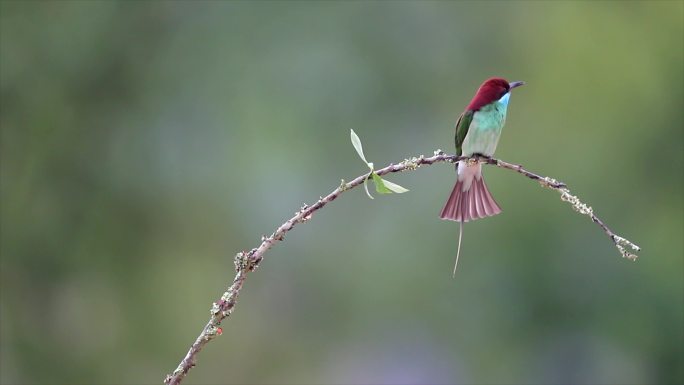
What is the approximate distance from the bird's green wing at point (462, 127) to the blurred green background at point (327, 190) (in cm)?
384

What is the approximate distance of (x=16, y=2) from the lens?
226 inches

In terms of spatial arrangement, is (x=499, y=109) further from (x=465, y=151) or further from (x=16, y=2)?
(x=16, y=2)

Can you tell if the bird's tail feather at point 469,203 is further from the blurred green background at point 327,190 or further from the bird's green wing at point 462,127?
the blurred green background at point 327,190

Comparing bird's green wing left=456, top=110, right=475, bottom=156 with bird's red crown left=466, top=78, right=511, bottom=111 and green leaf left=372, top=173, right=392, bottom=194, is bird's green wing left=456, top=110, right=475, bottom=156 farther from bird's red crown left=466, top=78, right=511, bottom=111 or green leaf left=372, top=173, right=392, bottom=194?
green leaf left=372, top=173, right=392, bottom=194

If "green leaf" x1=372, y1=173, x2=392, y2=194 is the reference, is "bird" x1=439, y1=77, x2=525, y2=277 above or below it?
above

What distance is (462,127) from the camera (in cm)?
205

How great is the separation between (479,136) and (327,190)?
4.31 metres

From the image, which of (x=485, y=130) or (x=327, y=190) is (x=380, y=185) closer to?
(x=485, y=130)

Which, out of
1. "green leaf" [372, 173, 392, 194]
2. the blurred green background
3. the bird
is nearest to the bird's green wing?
the bird

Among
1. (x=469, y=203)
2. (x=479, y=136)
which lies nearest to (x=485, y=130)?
(x=479, y=136)

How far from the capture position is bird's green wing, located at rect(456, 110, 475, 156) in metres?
2.03

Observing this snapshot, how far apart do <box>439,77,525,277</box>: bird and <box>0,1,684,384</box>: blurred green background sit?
12.6 ft

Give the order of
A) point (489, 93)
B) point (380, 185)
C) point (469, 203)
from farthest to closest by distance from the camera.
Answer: point (489, 93)
point (469, 203)
point (380, 185)

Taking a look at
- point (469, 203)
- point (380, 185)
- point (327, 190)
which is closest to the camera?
point (380, 185)
